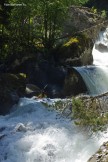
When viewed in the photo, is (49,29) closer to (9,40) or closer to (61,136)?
(9,40)

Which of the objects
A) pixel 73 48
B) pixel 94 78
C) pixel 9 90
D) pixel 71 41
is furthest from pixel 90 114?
pixel 71 41

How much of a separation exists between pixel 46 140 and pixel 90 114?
5.04m

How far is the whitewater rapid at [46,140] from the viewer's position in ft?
65.4

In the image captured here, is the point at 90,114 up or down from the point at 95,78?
up

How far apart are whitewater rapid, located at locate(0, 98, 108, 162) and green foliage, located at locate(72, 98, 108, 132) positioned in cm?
229

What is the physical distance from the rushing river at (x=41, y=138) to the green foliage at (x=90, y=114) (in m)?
2.21

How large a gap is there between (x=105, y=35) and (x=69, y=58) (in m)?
13.7

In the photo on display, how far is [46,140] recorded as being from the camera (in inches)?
850

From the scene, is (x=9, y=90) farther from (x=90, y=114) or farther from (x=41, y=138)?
(x=90, y=114)

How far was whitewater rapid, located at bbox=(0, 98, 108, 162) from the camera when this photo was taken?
784 inches

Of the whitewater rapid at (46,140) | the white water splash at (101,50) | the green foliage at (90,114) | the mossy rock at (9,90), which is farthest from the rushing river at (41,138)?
the white water splash at (101,50)

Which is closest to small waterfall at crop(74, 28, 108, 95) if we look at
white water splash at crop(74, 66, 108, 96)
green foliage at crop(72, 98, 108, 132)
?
white water splash at crop(74, 66, 108, 96)

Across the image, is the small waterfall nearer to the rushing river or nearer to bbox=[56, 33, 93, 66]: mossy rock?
bbox=[56, 33, 93, 66]: mossy rock

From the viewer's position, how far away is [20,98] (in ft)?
96.2
